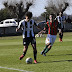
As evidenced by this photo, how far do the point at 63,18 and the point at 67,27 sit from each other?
3921 cm

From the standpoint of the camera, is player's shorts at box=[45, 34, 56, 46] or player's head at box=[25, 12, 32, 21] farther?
player's shorts at box=[45, 34, 56, 46]

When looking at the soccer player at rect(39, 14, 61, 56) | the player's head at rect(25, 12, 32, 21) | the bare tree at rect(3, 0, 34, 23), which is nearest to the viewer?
the player's head at rect(25, 12, 32, 21)

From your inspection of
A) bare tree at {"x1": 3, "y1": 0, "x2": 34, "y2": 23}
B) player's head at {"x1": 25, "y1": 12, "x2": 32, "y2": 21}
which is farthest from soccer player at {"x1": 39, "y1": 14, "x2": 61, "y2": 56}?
bare tree at {"x1": 3, "y1": 0, "x2": 34, "y2": 23}

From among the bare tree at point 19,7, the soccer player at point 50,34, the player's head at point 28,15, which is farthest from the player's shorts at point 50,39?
the bare tree at point 19,7

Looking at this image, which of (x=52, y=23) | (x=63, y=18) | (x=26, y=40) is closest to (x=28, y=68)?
(x=26, y=40)

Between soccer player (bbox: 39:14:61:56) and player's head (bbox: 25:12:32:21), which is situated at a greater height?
player's head (bbox: 25:12:32:21)

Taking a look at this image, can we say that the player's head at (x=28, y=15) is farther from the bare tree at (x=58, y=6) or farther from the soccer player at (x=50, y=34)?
the bare tree at (x=58, y=6)

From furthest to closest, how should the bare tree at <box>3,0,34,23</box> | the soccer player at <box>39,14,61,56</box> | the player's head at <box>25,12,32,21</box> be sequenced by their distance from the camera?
the bare tree at <box>3,0,34,23</box> < the soccer player at <box>39,14,61,56</box> < the player's head at <box>25,12,32,21</box>

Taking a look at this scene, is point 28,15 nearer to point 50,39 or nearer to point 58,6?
point 50,39

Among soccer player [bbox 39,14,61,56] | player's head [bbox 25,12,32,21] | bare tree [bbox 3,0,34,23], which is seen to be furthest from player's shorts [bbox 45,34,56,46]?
bare tree [bbox 3,0,34,23]

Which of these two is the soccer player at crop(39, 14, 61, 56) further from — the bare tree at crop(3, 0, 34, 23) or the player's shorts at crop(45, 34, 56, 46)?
the bare tree at crop(3, 0, 34, 23)

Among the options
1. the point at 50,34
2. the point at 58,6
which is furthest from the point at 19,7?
the point at 50,34

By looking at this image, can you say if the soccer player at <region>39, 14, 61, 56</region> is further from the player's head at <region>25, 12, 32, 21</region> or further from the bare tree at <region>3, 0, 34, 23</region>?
the bare tree at <region>3, 0, 34, 23</region>

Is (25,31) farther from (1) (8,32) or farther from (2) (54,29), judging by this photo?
(1) (8,32)
